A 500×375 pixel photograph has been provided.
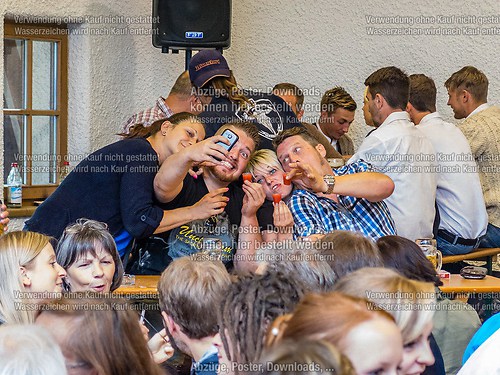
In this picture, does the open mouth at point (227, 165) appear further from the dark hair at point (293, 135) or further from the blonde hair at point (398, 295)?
the blonde hair at point (398, 295)

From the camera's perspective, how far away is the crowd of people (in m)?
1.67

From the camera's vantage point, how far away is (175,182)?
3.69 m

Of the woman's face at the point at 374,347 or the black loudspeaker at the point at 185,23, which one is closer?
the woman's face at the point at 374,347

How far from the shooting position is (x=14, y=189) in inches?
217

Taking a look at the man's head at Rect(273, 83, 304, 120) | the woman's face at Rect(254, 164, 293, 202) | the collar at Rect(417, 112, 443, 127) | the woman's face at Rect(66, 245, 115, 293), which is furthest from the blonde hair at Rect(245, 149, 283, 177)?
the man's head at Rect(273, 83, 304, 120)

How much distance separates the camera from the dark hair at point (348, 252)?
247 centimetres

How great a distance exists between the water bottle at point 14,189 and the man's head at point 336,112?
225cm

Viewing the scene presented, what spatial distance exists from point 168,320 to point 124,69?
13.5ft

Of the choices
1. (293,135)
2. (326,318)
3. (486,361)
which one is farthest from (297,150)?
(326,318)

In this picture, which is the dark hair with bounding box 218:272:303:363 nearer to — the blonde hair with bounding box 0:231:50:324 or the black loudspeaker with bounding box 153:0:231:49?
the blonde hair with bounding box 0:231:50:324

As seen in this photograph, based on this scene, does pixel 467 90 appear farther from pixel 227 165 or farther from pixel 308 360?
pixel 308 360

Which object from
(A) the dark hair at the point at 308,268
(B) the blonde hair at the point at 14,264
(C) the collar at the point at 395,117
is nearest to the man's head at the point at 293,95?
(C) the collar at the point at 395,117

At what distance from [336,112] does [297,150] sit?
2676 millimetres

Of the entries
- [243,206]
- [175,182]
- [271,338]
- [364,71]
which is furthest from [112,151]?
[364,71]
